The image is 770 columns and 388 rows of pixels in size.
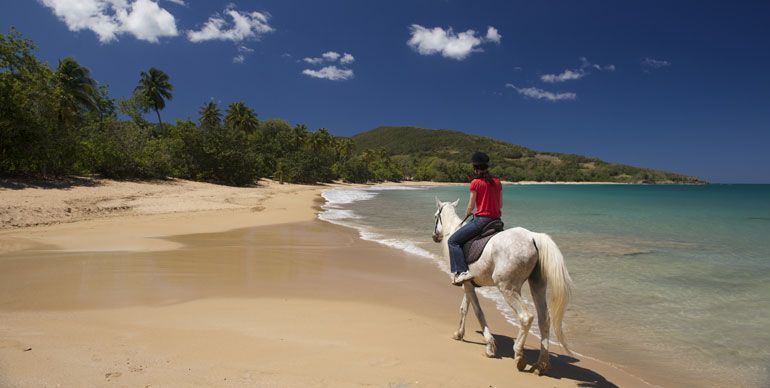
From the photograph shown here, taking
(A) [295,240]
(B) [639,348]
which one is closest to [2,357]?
(B) [639,348]

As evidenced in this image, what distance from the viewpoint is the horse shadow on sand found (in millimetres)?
4266

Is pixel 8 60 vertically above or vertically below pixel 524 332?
above

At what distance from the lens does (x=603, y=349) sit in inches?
209

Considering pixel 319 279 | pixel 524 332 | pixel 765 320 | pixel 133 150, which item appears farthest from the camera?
pixel 133 150

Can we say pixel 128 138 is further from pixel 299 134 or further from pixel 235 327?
pixel 299 134

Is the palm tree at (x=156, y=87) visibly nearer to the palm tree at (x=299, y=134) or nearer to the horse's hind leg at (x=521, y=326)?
the palm tree at (x=299, y=134)

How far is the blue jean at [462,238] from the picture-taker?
4.97m

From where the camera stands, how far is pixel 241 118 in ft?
246

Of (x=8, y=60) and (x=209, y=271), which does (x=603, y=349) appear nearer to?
(x=209, y=271)

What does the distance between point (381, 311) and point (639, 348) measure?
382cm

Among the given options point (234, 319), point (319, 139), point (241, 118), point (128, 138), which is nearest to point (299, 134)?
point (319, 139)

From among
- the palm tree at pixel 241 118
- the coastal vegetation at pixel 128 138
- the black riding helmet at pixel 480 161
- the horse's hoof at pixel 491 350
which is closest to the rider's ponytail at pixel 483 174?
the black riding helmet at pixel 480 161

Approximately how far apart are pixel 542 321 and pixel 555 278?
60 cm

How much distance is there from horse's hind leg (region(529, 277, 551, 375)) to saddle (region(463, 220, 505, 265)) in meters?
0.71
